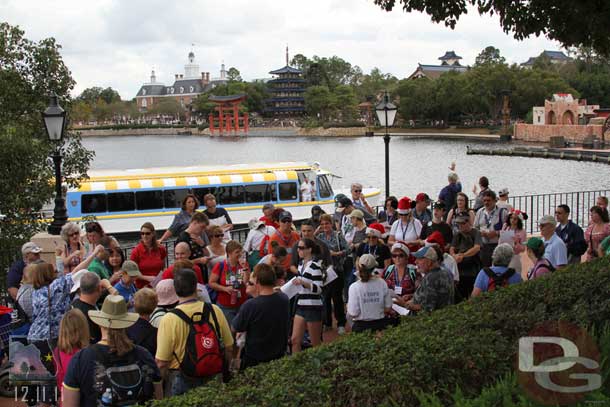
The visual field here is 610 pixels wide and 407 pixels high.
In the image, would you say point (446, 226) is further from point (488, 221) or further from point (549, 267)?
point (549, 267)

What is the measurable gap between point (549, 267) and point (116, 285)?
187 inches

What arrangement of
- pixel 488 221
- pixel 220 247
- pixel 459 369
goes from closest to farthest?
pixel 459 369
pixel 220 247
pixel 488 221

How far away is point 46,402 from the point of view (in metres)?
6.56

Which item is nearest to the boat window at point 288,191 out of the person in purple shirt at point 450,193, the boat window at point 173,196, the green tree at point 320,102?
the boat window at point 173,196

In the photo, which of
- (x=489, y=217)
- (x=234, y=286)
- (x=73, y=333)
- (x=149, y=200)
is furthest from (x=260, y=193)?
(x=73, y=333)

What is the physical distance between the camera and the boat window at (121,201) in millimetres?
24516

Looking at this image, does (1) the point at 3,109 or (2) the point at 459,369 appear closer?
(2) the point at 459,369

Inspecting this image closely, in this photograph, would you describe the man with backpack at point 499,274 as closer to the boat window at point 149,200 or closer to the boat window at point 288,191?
the boat window at point 288,191

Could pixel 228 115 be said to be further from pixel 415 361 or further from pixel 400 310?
pixel 415 361

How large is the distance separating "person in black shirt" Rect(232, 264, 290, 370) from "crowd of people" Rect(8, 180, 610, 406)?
12 mm

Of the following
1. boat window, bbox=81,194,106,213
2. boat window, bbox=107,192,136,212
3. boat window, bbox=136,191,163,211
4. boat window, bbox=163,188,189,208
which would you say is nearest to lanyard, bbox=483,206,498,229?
boat window, bbox=163,188,189,208

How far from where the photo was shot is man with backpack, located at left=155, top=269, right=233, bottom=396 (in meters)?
5.59

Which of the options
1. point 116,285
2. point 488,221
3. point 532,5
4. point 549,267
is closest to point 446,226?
point 488,221

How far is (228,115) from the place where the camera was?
151m
